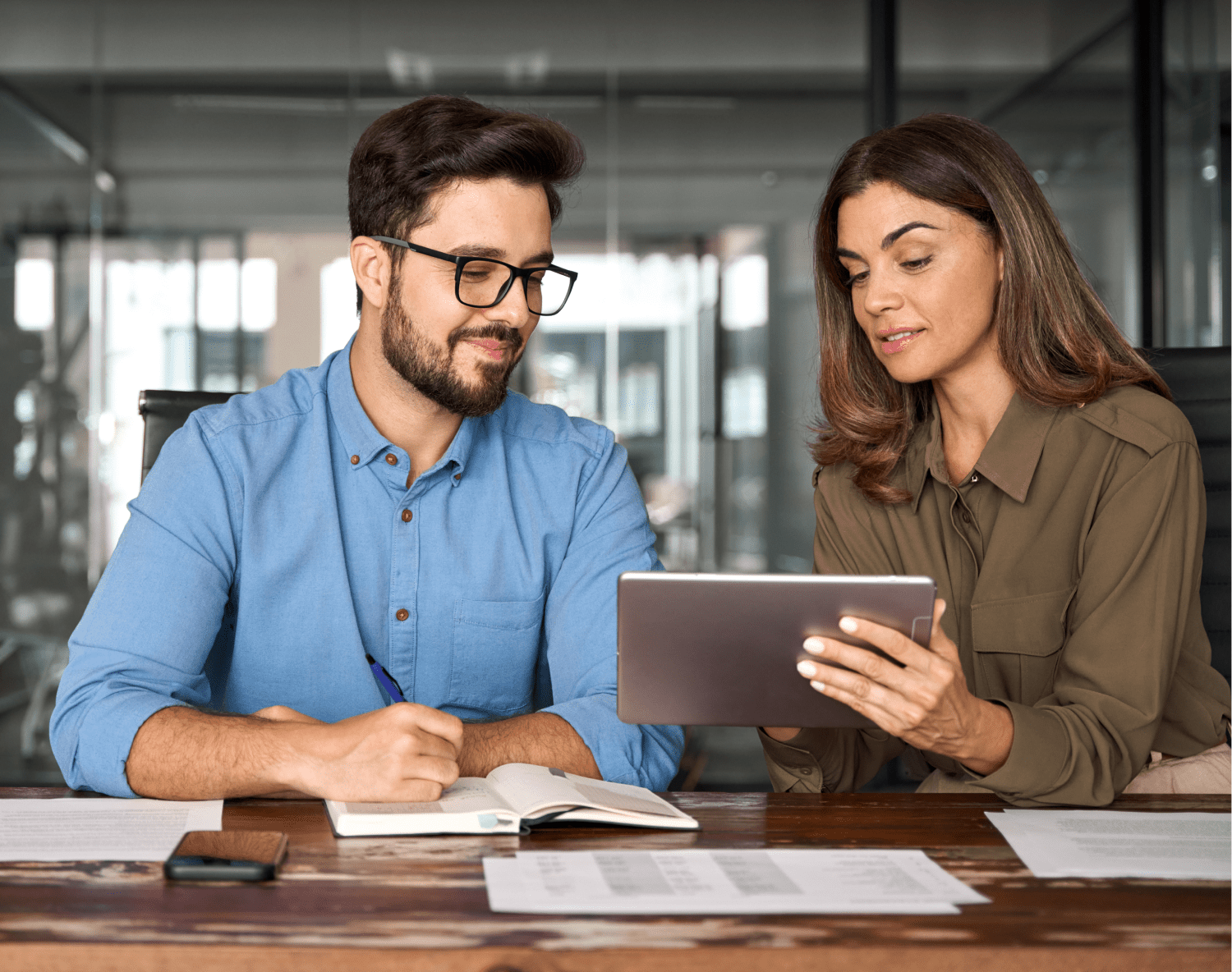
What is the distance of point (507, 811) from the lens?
3.50ft

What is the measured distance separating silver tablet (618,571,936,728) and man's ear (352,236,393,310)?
0.84m

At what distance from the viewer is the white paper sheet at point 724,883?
84 cm

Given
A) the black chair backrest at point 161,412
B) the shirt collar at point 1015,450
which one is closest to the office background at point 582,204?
the black chair backrest at point 161,412

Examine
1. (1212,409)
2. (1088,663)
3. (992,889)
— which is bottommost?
(992,889)

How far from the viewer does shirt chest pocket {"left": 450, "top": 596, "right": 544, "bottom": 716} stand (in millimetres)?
1622

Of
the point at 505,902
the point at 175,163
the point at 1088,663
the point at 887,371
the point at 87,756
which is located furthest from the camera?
the point at 175,163

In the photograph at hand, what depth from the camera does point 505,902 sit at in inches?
33.1

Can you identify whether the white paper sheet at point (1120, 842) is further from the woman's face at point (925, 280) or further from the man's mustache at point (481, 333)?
the man's mustache at point (481, 333)

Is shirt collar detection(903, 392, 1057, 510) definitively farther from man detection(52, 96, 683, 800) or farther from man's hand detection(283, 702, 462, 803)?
man's hand detection(283, 702, 462, 803)

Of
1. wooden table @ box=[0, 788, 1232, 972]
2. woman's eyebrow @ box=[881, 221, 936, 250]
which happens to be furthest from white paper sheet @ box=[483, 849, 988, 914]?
woman's eyebrow @ box=[881, 221, 936, 250]

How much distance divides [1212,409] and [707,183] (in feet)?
8.96

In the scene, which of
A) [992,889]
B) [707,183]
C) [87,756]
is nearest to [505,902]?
[992,889]

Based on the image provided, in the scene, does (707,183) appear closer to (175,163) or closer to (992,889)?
(175,163)

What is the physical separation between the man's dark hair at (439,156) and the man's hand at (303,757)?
785mm
